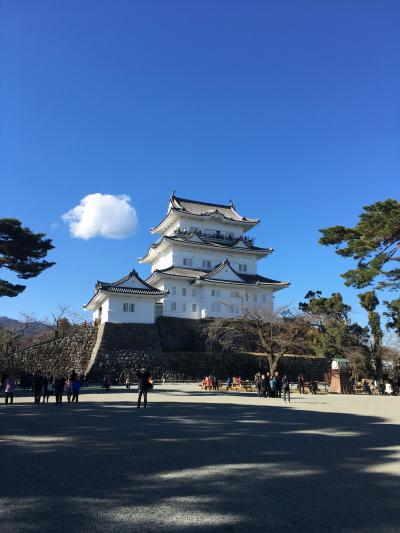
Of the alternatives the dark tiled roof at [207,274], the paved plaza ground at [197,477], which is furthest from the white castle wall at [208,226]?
the paved plaza ground at [197,477]

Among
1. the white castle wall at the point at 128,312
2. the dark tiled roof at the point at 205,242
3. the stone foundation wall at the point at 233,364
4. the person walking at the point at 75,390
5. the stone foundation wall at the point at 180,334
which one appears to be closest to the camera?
the person walking at the point at 75,390

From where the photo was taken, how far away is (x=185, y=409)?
547 inches

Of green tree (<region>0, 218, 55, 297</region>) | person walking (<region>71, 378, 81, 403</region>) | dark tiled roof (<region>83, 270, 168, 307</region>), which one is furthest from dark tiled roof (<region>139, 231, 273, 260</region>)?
person walking (<region>71, 378, 81, 403</region>)

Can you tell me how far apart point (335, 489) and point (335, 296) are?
40907mm

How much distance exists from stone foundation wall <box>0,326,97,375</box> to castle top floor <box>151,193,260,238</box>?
15.0 meters

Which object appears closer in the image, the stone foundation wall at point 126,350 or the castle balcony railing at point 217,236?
the stone foundation wall at point 126,350

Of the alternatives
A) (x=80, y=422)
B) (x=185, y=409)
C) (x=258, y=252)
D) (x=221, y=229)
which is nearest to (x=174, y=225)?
(x=221, y=229)

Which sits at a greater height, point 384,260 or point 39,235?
point 39,235

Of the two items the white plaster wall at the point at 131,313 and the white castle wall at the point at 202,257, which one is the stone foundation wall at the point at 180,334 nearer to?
the white plaster wall at the point at 131,313

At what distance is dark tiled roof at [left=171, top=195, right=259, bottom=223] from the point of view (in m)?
45.8

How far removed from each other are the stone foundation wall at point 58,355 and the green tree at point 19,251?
12842mm

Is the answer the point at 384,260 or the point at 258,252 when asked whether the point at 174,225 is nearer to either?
the point at 258,252

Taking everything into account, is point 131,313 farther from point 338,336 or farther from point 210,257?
point 338,336

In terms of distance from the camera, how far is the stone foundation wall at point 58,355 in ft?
107
